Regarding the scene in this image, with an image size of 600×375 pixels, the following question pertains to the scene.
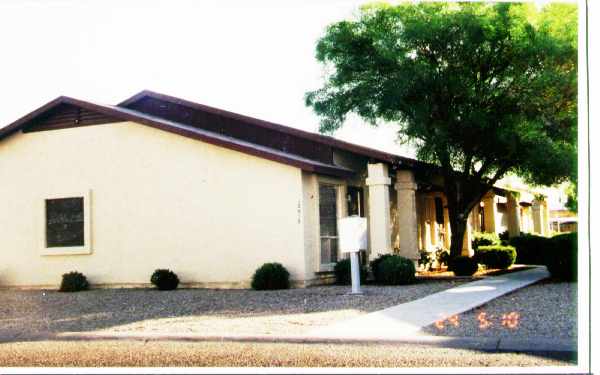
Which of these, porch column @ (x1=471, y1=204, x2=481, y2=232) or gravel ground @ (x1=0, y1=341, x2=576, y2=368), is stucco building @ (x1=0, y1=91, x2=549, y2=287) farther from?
porch column @ (x1=471, y1=204, x2=481, y2=232)

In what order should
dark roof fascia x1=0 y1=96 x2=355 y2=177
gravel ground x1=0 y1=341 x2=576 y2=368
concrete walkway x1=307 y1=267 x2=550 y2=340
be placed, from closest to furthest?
gravel ground x1=0 y1=341 x2=576 y2=368, concrete walkway x1=307 y1=267 x2=550 y2=340, dark roof fascia x1=0 y1=96 x2=355 y2=177

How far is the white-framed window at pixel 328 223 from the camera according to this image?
56.0 ft

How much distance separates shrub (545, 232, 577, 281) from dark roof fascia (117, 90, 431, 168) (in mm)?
4065

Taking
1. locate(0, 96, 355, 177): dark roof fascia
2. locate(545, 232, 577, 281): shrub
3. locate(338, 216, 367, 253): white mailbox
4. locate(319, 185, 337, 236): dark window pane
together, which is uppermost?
locate(0, 96, 355, 177): dark roof fascia

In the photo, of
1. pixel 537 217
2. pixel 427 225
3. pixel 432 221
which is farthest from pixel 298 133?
pixel 537 217

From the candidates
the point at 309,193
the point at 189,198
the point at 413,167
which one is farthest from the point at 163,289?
the point at 413,167

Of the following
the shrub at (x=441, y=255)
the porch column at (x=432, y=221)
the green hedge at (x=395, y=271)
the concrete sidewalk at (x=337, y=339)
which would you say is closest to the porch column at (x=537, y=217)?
the porch column at (x=432, y=221)

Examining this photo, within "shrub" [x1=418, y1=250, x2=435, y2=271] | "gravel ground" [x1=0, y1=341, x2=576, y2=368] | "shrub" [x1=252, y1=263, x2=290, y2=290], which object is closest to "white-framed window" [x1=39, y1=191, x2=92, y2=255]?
"shrub" [x1=252, y1=263, x2=290, y2=290]

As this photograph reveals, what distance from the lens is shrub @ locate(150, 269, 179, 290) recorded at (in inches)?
635

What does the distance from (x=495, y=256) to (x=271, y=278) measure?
894 centimetres

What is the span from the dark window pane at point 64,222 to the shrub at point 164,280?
2.51 meters

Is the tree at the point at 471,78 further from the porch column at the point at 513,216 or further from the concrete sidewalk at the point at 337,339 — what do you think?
the porch column at the point at 513,216
